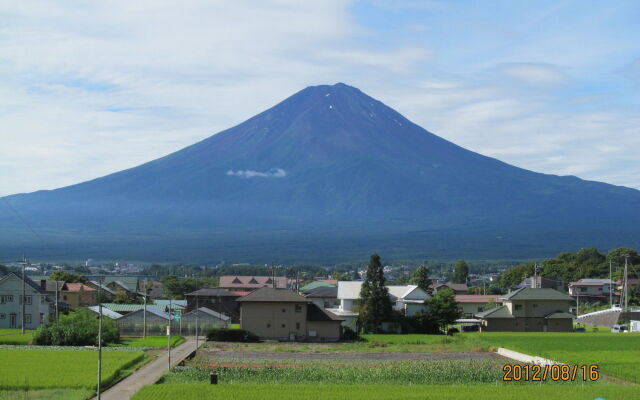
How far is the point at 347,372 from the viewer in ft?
101

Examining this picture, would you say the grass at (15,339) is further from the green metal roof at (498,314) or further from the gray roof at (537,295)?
the gray roof at (537,295)

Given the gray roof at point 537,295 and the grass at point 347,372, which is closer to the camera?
the grass at point 347,372

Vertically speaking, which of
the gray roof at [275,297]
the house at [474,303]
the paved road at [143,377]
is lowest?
the house at [474,303]

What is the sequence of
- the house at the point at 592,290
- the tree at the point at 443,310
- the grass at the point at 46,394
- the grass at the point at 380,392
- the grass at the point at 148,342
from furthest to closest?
the house at the point at 592,290 < the tree at the point at 443,310 < the grass at the point at 148,342 < the grass at the point at 46,394 < the grass at the point at 380,392

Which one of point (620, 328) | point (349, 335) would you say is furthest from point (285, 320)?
point (620, 328)

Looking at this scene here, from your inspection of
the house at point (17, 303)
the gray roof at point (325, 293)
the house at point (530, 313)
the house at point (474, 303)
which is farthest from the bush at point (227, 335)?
the house at point (474, 303)

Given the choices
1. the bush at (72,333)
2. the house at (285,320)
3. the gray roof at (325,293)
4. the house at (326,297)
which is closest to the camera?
the bush at (72,333)

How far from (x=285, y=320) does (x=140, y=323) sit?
8831 mm

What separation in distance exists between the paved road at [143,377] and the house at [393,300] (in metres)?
22.5

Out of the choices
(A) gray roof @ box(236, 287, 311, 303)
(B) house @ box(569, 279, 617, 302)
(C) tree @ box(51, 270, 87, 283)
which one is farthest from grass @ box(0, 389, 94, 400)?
(B) house @ box(569, 279, 617, 302)

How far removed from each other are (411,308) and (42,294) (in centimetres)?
2402

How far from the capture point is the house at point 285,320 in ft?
171

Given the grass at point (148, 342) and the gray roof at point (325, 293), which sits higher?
the gray roof at point (325, 293)

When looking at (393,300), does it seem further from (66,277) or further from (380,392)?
(380,392)
